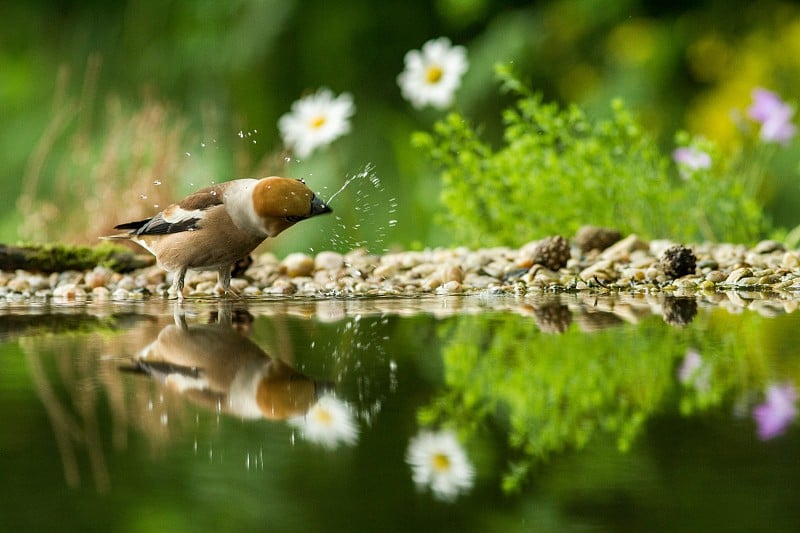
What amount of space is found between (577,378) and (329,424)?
588 mm

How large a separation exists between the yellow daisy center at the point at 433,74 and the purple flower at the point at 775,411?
160 inches

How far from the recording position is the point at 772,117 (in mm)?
5465

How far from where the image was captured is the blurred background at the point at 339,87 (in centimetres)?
594

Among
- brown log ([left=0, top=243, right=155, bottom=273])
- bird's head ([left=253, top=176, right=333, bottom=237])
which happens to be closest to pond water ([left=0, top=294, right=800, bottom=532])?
bird's head ([left=253, top=176, right=333, bottom=237])

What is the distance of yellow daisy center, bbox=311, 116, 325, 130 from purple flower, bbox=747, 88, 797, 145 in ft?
7.69

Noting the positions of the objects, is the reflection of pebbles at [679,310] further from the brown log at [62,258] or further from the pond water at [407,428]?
the brown log at [62,258]

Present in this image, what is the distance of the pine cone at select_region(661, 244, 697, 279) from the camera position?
409 cm

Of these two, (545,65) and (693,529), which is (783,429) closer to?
(693,529)

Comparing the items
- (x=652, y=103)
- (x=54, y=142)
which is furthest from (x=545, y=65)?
(x=54, y=142)

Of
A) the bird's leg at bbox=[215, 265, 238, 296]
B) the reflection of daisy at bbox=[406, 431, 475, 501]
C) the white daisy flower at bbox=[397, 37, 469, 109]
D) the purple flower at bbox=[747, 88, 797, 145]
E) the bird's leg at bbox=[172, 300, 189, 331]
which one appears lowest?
the reflection of daisy at bbox=[406, 431, 475, 501]

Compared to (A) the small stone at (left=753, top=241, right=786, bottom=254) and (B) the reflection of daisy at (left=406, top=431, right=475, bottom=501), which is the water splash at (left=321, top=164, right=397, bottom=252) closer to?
(A) the small stone at (left=753, top=241, right=786, bottom=254)

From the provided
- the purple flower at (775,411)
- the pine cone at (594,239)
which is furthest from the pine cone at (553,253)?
the purple flower at (775,411)

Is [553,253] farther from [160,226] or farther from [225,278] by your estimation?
[160,226]

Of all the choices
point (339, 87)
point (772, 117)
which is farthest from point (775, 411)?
point (339, 87)
